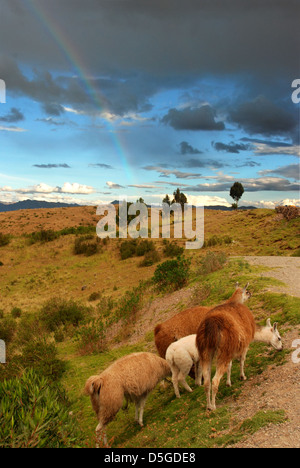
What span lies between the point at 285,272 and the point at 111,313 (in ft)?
30.0

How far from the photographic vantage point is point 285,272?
15.3 metres

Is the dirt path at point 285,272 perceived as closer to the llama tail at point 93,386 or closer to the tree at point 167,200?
the llama tail at point 93,386

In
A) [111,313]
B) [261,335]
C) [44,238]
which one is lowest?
[111,313]

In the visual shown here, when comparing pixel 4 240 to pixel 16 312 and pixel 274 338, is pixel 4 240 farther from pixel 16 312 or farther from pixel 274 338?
pixel 274 338

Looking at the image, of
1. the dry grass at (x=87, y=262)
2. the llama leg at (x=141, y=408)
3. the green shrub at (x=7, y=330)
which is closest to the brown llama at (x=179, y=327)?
the llama leg at (x=141, y=408)

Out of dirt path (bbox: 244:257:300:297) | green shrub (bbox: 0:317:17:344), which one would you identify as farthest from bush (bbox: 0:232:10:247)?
dirt path (bbox: 244:257:300:297)

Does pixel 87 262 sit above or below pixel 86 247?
below

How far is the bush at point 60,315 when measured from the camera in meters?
16.4

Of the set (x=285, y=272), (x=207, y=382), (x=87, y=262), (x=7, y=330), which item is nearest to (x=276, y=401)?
(x=207, y=382)

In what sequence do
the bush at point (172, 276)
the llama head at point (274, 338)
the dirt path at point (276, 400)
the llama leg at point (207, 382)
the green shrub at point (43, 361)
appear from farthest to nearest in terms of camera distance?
1. the bush at point (172, 276)
2. the green shrub at point (43, 361)
3. the llama head at point (274, 338)
4. the llama leg at point (207, 382)
5. the dirt path at point (276, 400)

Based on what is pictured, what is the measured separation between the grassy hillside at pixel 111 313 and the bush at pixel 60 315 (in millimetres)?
53

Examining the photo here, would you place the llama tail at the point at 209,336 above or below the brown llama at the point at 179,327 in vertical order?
above
